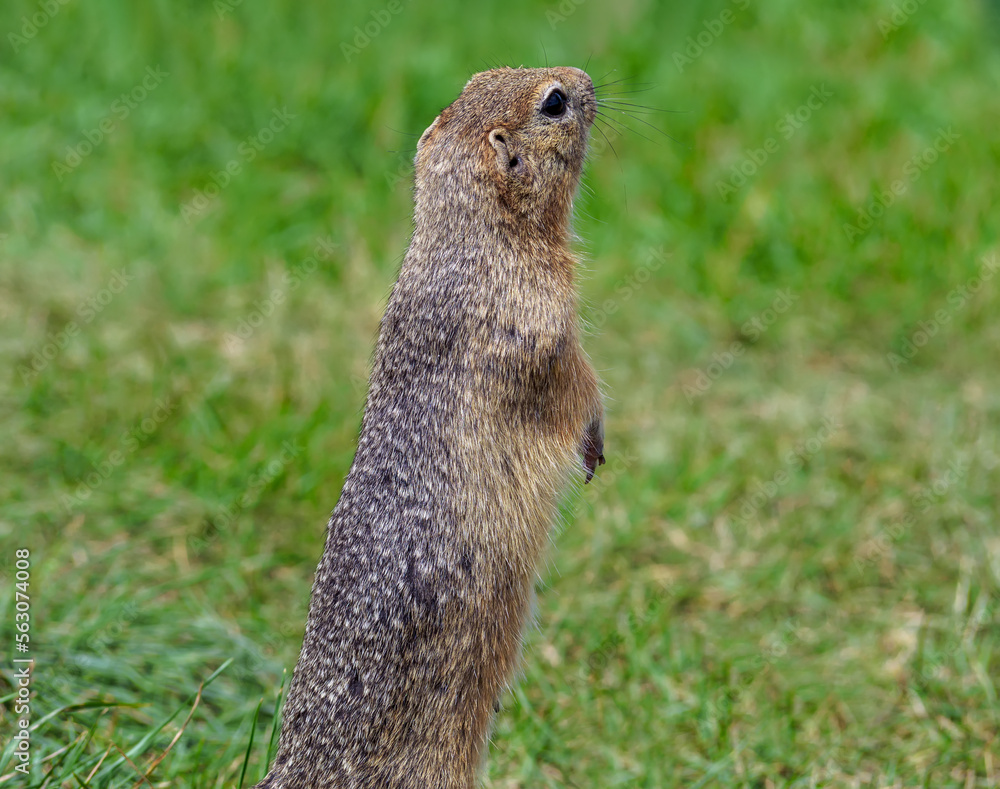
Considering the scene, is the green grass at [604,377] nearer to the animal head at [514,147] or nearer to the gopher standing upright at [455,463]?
the gopher standing upright at [455,463]

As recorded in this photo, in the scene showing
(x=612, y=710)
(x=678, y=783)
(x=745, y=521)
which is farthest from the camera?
(x=745, y=521)

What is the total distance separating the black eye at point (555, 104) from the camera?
4059 mm

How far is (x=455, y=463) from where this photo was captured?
362 cm

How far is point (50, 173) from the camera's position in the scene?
838 centimetres

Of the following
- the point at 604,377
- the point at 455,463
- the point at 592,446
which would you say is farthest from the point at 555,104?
the point at 604,377

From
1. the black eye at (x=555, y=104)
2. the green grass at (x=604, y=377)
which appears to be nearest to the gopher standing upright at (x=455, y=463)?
the black eye at (x=555, y=104)

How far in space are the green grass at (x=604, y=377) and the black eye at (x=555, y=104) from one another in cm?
240

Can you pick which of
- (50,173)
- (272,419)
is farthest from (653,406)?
(50,173)

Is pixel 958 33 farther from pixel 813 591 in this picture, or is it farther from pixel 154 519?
pixel 154 519

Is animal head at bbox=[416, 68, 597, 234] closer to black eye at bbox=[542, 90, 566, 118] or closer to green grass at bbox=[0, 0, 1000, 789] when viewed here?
black eye at bbox=[542, 90, 566, 118]

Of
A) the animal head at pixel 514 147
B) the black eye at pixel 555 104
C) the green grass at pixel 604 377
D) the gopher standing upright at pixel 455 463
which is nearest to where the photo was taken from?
the gopher standing upright at pixel 455 463

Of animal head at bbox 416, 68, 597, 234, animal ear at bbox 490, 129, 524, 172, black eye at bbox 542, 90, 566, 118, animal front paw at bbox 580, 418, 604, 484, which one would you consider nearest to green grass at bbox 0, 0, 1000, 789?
animal front paw at bbox 580, 418, 604, 484

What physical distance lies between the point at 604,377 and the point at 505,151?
141 inches

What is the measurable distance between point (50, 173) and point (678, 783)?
6270mm
